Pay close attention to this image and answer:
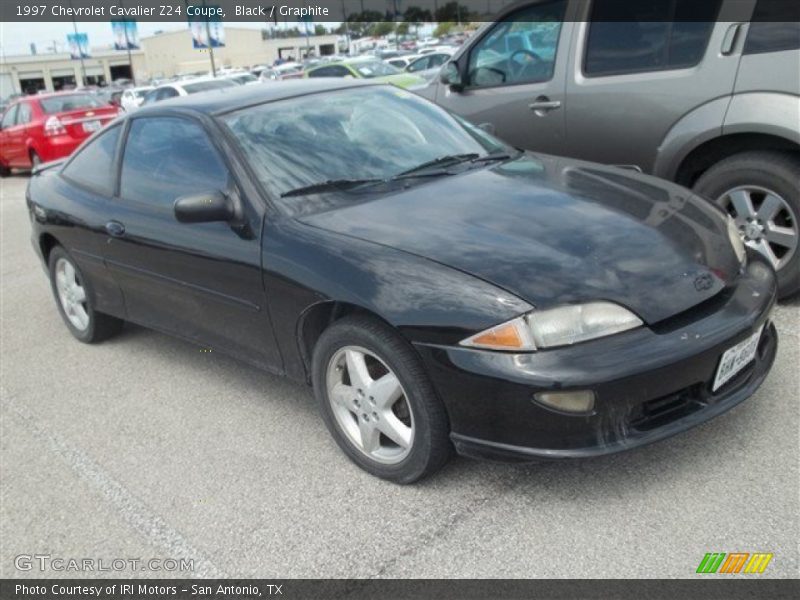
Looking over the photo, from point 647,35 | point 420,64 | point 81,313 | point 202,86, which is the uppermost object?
point 647,35

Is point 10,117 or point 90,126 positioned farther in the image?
point 10,117

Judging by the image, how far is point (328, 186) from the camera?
3.43 m

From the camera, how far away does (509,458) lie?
104 inches

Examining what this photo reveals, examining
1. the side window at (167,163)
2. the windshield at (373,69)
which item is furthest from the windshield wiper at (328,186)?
the windshield at (373,69)

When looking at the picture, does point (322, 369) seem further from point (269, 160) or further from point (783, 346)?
point (783, 346)

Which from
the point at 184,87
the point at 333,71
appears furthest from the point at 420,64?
the point at 184,87

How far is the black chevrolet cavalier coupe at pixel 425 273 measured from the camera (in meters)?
2.54

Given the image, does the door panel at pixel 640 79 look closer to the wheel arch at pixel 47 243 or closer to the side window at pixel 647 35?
the side window at pixel 647 35

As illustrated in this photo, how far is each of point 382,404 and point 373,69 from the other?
15983 mm

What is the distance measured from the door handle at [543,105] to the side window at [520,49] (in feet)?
0.47

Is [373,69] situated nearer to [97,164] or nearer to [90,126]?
[90,126]

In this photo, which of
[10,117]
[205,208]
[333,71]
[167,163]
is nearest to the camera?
[205,208]

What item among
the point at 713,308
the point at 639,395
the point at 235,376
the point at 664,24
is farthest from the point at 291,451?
the point at 664,24

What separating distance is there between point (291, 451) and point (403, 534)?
2.78ft
